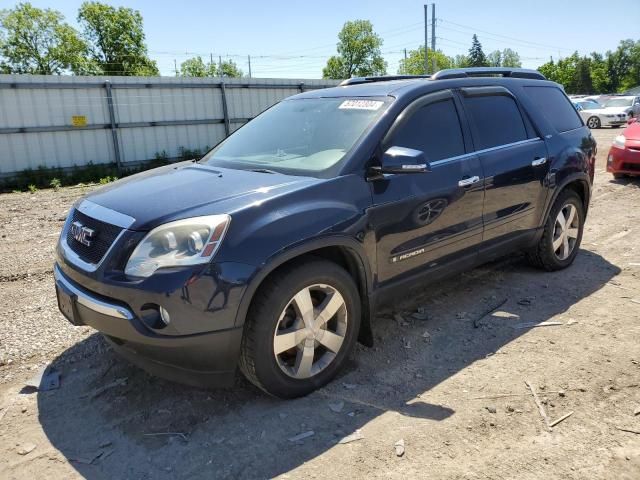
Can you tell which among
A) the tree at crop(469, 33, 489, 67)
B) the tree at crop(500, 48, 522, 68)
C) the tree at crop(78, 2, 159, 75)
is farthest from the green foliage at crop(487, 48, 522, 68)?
the tree at crop(78, 2, 159, 75)

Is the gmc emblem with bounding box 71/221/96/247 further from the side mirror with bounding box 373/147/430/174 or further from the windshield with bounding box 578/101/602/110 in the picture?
the windshield with bounding box 578/101/602/110

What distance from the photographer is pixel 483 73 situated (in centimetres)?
451

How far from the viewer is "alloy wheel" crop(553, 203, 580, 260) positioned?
197 inches

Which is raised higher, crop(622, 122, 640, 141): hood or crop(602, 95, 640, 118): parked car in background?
crop(602, 95, 640, 118): parked car in background

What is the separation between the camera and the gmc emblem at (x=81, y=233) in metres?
2.92

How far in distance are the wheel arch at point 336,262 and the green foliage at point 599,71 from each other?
95.3m

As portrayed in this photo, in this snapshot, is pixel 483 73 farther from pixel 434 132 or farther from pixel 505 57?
pixel 505 57

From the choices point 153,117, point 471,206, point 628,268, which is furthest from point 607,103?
point 471,206

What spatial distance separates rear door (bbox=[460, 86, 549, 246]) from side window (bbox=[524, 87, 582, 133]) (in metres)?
0.39

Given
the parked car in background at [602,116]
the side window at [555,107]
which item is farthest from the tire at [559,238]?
the parked car in background at [602,116]

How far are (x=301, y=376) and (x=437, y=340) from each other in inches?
48.2

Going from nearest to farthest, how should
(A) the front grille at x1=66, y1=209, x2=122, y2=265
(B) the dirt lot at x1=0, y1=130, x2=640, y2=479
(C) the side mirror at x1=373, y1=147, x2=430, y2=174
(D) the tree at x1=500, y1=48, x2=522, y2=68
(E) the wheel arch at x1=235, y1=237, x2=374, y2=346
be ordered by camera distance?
1. (B) the dirt lot at x1=0, y1=130, x2=640, y2=479
2. (E) the wheel arch at x1=235, y1=237, x2=374, y2=346
3. (A) the front grille at x1=66, y1=209, x2=122, y2=265
4. (C) the side mirror at x1=373, y1=147, x2=430, y2=174
5. (D) the tree at x1=500, y1=48, x2=522, y2=68

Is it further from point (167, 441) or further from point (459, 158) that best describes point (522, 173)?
point (167, 441)

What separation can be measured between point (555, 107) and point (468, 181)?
6.44 ft
